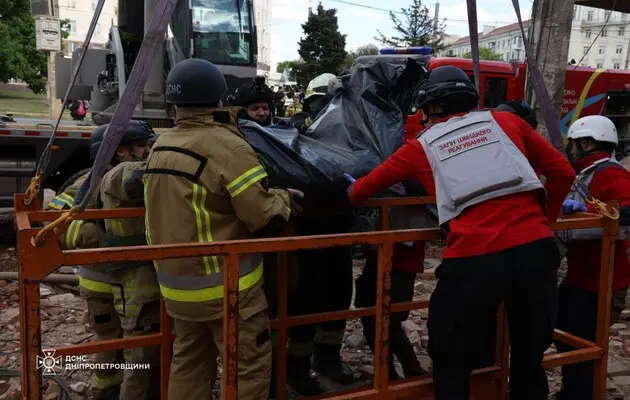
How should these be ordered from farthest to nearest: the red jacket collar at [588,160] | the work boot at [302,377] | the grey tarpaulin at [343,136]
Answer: the work boot at [302,377] → the red jacket collar at [588,160] → the grey tarpaulin at [343,136]

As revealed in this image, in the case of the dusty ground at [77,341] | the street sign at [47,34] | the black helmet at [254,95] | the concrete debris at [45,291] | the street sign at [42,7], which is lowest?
the dusty ground at [77,341]

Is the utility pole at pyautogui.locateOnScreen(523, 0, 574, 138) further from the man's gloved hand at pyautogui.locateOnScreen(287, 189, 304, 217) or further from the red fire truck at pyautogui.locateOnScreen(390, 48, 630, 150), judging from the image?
the red fire truck at pyautogui.locateOnScreen(390, 48, 630, 150)

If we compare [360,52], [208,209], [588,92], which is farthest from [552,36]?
[360,52]

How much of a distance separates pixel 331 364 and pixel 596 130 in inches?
80.1

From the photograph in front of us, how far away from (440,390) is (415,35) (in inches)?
975

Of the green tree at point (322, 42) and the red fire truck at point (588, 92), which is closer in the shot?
the red fire truck at point (588, 92)

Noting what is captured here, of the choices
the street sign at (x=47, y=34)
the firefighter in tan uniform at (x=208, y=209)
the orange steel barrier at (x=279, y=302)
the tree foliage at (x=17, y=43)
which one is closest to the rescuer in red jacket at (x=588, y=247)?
the orange steel barrier at (x=279, y=302)

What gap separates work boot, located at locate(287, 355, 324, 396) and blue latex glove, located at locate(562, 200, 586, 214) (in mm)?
1595

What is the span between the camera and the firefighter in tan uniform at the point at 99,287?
9.71 ft

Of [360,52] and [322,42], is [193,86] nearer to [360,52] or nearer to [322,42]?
[322,42]

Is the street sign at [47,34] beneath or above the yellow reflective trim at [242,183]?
above

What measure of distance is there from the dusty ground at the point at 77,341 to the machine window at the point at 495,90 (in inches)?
173

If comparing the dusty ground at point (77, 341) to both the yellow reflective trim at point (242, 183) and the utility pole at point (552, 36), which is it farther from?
the utility pole at point (552, 36)

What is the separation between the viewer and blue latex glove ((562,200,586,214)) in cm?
282
